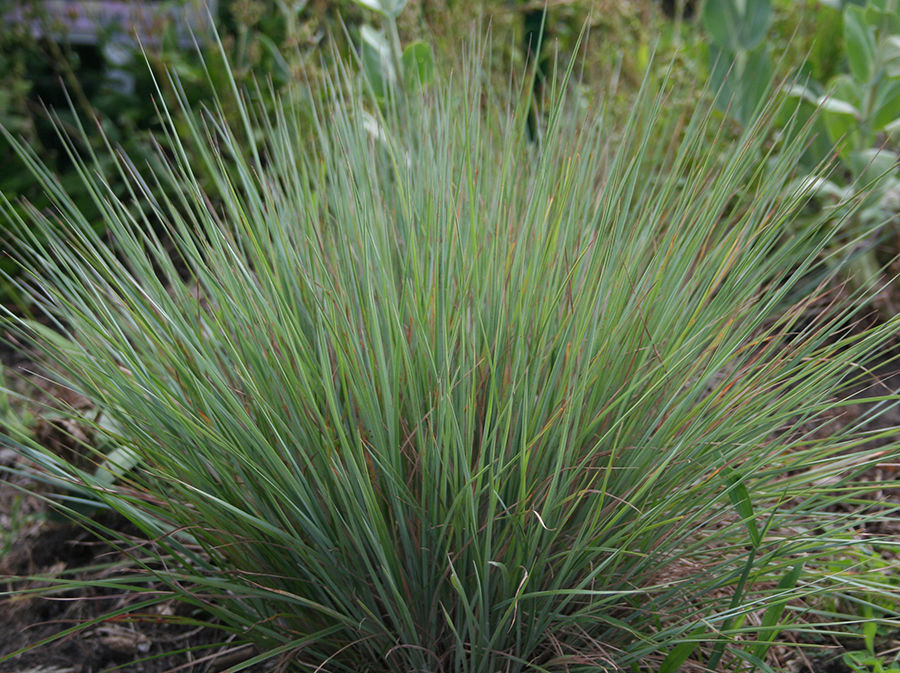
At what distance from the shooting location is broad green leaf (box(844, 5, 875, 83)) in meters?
1.67

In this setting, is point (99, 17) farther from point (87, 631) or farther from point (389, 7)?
point (87, 631)

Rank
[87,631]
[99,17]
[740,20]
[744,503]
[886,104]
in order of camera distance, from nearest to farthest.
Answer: [744,503] → [87,631] → [886,104] → [740,20] → [99,17]

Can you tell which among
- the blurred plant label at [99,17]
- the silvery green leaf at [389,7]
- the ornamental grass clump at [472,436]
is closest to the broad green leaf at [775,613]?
the ornamental grass clump at [472,436]

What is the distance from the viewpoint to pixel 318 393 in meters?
0.96

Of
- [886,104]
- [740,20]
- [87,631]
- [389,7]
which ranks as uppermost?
[389,7]

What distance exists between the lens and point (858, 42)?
5.49ft

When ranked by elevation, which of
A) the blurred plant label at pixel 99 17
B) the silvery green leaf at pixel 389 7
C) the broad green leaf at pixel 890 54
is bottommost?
the blurred plant label at pixel 99 17

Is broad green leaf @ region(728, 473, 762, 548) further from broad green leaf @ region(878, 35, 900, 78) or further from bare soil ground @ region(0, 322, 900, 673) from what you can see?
broad green leaf @ region(878, 35, 900, 78)

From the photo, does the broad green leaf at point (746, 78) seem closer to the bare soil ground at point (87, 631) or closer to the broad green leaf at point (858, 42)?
the broad green leaf at point (858, 42)

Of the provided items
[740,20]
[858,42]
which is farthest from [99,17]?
[858,42]

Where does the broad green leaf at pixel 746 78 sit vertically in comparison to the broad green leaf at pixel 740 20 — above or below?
below

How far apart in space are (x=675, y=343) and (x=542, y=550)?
0.33 metres

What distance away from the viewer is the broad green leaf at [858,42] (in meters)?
1.67

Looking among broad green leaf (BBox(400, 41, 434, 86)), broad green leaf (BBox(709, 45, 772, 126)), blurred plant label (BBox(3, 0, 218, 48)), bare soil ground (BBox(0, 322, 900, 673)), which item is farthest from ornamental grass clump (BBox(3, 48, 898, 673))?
blurred plant label (BBox(3, 0, 218, 48))
